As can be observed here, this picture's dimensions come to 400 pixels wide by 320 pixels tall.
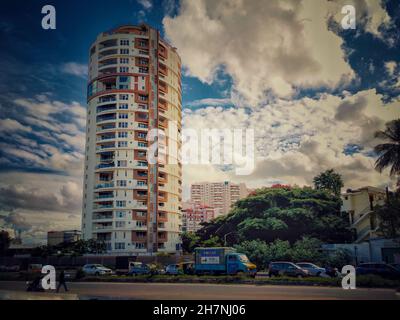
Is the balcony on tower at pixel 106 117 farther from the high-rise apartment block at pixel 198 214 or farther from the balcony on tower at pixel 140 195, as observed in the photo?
the high-rise apartment block at pixel 198 214

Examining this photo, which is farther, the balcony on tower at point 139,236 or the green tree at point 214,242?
the balcony on tower at point 139,236

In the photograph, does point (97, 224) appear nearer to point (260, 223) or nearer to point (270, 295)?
point (260, 223)

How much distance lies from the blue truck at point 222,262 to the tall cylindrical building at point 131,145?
26612mm

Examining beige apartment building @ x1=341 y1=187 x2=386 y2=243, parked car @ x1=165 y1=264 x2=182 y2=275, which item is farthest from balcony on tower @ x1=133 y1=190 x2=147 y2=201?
beige apartment building @ x1=341 y1=187 x2=386 y2=243

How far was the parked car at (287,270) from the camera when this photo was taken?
24.3 m

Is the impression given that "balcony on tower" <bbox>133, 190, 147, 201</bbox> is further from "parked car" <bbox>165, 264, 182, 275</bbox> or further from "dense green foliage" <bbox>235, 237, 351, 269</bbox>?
"parked car" <bbox>165, 264, 182, 275</bbox>

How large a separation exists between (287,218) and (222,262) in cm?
1623

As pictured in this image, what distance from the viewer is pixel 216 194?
140625 millimetres

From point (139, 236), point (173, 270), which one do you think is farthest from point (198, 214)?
point (173, 270)

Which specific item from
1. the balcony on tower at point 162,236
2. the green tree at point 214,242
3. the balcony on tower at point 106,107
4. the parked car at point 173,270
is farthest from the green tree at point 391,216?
the balcony on tower at point 106,107

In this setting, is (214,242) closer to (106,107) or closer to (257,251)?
(257,251)

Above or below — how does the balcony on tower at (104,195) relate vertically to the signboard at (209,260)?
above

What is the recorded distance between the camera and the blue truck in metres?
25.8
